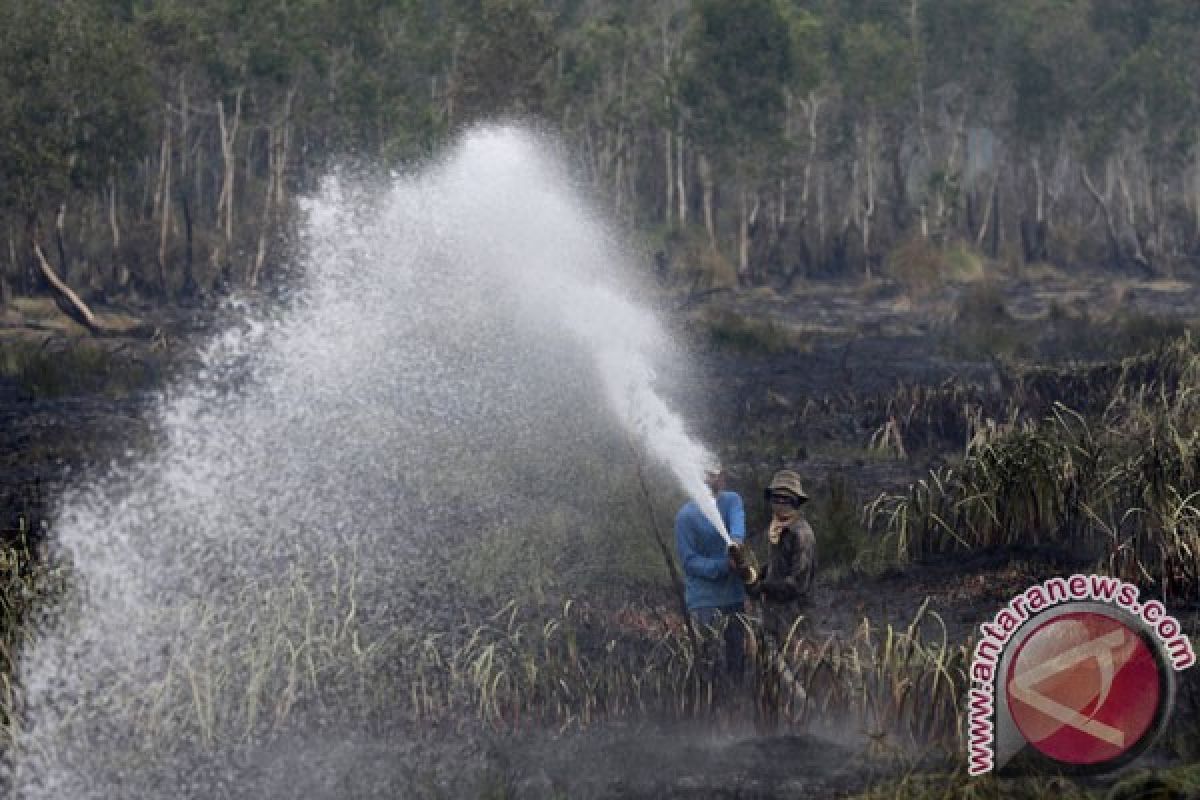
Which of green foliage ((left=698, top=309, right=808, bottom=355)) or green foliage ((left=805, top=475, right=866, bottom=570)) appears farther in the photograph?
green foliage ((left=698, top=309, right=808, bottom=355))

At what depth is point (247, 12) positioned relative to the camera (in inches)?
2084

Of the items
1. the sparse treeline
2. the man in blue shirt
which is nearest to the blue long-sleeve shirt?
the man in blue shirt

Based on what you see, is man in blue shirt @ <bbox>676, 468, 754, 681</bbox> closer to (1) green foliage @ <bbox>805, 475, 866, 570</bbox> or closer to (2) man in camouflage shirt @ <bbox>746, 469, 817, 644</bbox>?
(2) man in camouflage shirt @ <bbox>746, 469, 817, 644</bbox>

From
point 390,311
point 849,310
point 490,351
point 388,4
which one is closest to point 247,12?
point 388,4

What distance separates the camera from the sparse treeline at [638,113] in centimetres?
4594

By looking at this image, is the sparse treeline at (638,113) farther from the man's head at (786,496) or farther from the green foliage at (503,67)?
the man's head at (786,496)

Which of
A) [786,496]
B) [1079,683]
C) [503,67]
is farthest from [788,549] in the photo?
[503,67]

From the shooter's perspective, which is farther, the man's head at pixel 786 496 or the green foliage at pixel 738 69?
the green foliage at pixel 738 69

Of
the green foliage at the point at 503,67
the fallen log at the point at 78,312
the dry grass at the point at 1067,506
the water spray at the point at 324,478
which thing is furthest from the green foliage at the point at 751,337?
the dry grass at the point at 1067,506

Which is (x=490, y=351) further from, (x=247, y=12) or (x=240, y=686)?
(x=247, y=12)

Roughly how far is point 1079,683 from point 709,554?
331 centimetres

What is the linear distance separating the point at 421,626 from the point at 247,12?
137 ft

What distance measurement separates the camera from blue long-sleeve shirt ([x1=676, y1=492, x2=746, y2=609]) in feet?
37.8

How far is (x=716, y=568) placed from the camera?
38.2ft
